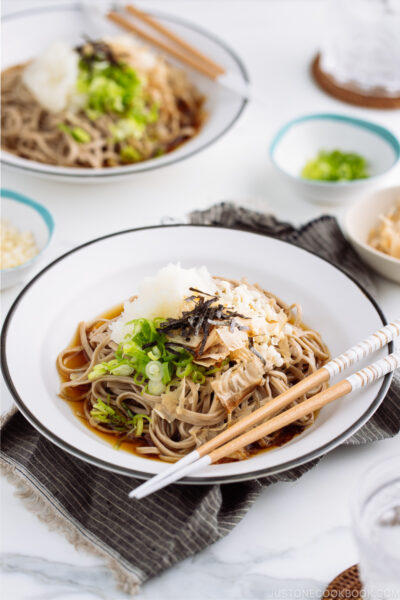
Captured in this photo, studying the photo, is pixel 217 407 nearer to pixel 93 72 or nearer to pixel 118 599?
pixel 118 599

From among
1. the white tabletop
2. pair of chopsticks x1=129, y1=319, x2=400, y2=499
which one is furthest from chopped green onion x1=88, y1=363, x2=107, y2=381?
pair of chopsticks x1=129, y1=319, x2=400, y2=499

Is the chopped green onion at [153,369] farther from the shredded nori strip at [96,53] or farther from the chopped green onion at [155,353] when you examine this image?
the shredded nori strip at [96,53]

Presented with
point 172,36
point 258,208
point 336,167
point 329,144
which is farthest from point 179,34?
point 258,208

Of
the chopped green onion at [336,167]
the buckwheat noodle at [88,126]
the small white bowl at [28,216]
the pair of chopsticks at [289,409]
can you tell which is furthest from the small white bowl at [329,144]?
the pair of chopsticks at [289,409]

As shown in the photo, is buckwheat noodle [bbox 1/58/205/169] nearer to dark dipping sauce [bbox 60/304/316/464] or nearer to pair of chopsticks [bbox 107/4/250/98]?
pair of chopsticks [bbox 107/4/250/98]

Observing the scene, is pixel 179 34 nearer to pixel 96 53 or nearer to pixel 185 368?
pixel 96 53

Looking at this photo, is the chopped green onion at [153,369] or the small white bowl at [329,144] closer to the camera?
the chopped green onion at [153,369]

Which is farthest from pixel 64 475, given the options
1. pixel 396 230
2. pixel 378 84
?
pixel 378 84
